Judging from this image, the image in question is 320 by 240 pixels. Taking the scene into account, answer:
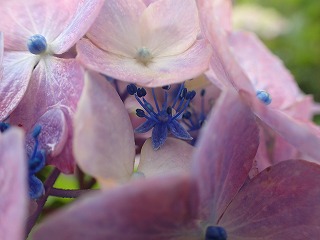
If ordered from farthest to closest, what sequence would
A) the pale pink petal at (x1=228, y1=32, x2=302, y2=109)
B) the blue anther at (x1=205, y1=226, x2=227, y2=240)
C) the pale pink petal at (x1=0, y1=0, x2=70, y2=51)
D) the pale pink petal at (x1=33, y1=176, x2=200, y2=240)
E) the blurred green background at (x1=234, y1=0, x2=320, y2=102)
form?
the blurred green background at (x1=234, y1=0, x2=320, y2=102), the pale pink petal at (x1=228, y1=32, x2=302, y2=109), the pale pink petal at (x1=0, y1=0, x2=70, y2=51), the blue anther at (x1=205, y1=226, x2=227, y2=240), the pale pink petal at (x1=33, y1=176, x2=200, y2=240)

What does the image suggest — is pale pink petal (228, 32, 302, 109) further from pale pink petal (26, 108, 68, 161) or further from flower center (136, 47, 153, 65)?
pale pink petal (26, 108, 68, 161)

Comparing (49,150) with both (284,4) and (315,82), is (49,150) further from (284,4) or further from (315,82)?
(284,4)

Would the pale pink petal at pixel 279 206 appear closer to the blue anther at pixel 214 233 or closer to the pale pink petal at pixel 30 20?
the blue anther at pixel 214 233

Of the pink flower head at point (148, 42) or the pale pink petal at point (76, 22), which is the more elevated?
the pale pink petal at point (76, 22)

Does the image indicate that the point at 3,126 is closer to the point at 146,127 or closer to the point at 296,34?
the point at 146,127

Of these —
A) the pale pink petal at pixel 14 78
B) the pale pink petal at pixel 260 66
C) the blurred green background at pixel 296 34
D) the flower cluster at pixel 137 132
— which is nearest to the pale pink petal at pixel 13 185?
the flower cluster at pixel 137 132

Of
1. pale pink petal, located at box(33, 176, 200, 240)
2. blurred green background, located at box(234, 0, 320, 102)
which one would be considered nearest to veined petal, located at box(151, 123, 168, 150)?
pale pink petal, located at box(33, 176, 200, 240)

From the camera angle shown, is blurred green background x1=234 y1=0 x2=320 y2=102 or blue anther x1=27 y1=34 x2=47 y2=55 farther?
blurred green background x1=234 y1=0 x2=320 y2=102
